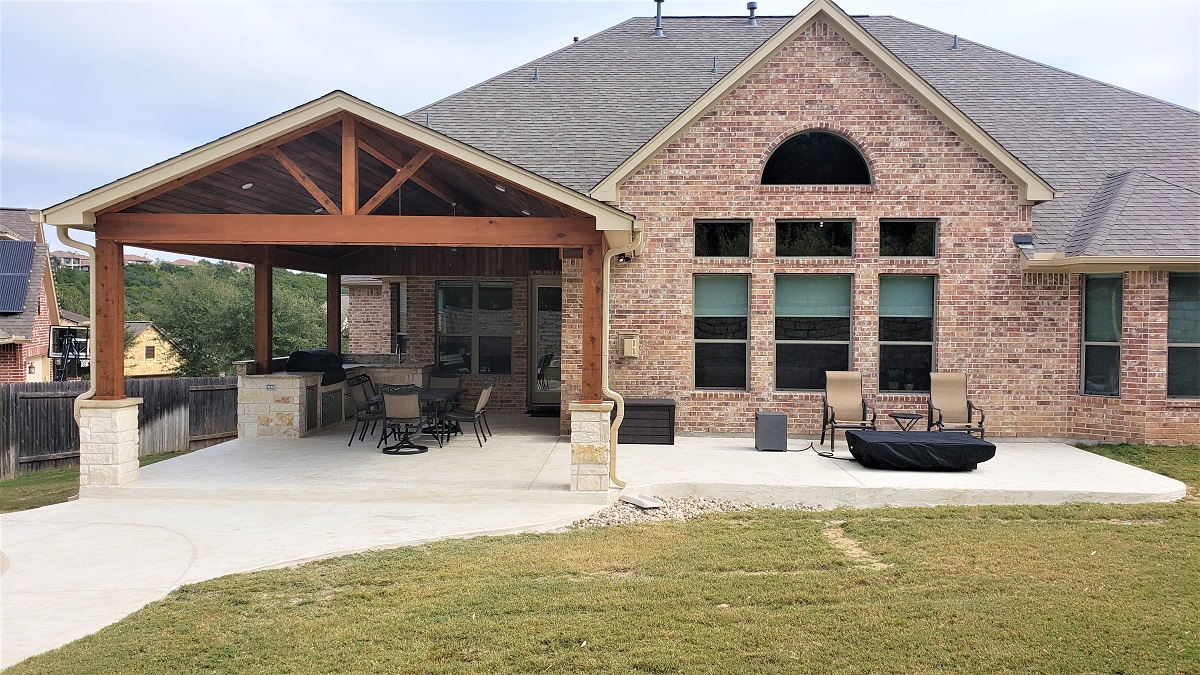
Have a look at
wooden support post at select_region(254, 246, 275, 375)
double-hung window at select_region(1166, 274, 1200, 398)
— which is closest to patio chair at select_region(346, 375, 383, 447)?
wooden support post at select_region(254, 246, 275, 375)

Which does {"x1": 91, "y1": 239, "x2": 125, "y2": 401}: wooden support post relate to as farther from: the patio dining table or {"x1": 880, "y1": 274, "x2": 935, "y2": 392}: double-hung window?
{"x1": 880, "y1": 274, "x2": 935, "y2": 392}: double-hung window

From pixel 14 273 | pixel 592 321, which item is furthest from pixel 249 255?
pixel 14 273

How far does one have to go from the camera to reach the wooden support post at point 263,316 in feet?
35.3

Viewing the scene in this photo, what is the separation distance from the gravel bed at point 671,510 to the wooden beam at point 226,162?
15.2 ft

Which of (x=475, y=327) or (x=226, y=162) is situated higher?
(x=226, y=162)

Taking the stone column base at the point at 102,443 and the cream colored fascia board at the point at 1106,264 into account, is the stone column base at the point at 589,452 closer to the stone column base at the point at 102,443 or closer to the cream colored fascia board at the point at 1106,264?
Result: the stone column base at the point at 102,443

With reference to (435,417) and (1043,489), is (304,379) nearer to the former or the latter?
(435,417)

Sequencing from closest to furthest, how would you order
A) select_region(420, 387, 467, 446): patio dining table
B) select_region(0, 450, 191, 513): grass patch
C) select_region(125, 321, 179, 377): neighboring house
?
select_region(0, 450, 191, 513): grass patch
select_region(420, 387, 467, 446): patio dining table
select_region(125, 321, 179, 377): neighboring house

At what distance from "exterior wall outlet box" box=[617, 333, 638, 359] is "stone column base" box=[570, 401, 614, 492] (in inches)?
124

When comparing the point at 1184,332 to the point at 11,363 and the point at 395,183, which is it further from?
the point at 11,363

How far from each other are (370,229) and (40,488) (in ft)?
22.9

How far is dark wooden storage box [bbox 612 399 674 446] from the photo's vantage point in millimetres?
10312

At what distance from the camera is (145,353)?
35500 mm

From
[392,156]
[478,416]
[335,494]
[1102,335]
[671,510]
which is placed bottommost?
[671,510]
